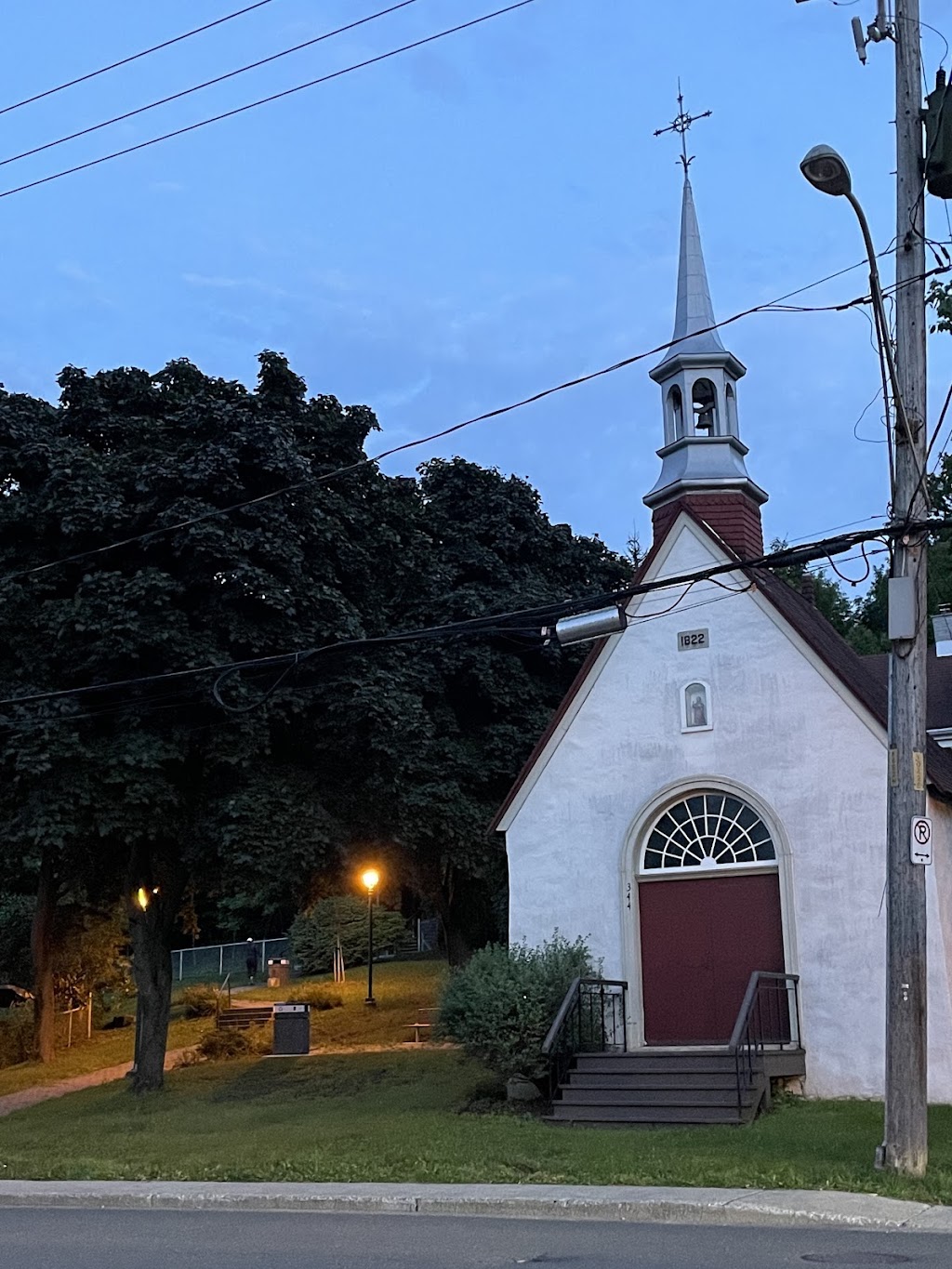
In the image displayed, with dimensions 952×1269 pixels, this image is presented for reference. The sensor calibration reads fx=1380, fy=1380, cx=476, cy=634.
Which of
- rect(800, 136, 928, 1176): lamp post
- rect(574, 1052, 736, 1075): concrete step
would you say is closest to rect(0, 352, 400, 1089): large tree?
rect(574, 1052, 736, 1075): concrete step

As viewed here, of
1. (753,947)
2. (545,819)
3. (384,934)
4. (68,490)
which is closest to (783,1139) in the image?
(753,947)

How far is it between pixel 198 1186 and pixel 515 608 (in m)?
16.8

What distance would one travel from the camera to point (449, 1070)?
21.8 metres

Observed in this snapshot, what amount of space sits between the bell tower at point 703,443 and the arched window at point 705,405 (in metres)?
0.01

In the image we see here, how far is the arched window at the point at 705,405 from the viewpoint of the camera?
73.0ft

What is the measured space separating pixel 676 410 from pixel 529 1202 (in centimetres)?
1452

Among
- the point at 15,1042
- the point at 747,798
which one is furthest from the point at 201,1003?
the point at 747,798

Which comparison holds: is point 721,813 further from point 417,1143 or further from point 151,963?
point 151,963

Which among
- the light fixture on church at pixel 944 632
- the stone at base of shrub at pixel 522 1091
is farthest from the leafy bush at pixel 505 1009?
the light fixture on church at pixel 944 632

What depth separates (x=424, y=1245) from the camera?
9.11 meters

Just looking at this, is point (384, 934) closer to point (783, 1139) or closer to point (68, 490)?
point (68, 490)

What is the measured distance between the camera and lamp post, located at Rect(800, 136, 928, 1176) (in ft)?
37.5

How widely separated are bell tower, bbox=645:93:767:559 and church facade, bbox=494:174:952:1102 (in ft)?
0.17

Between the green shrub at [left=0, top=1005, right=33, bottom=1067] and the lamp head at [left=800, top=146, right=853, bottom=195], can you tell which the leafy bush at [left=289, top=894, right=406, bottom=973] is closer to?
the green shrub at [left=0, top=1005, right=33, bottom=1067]
